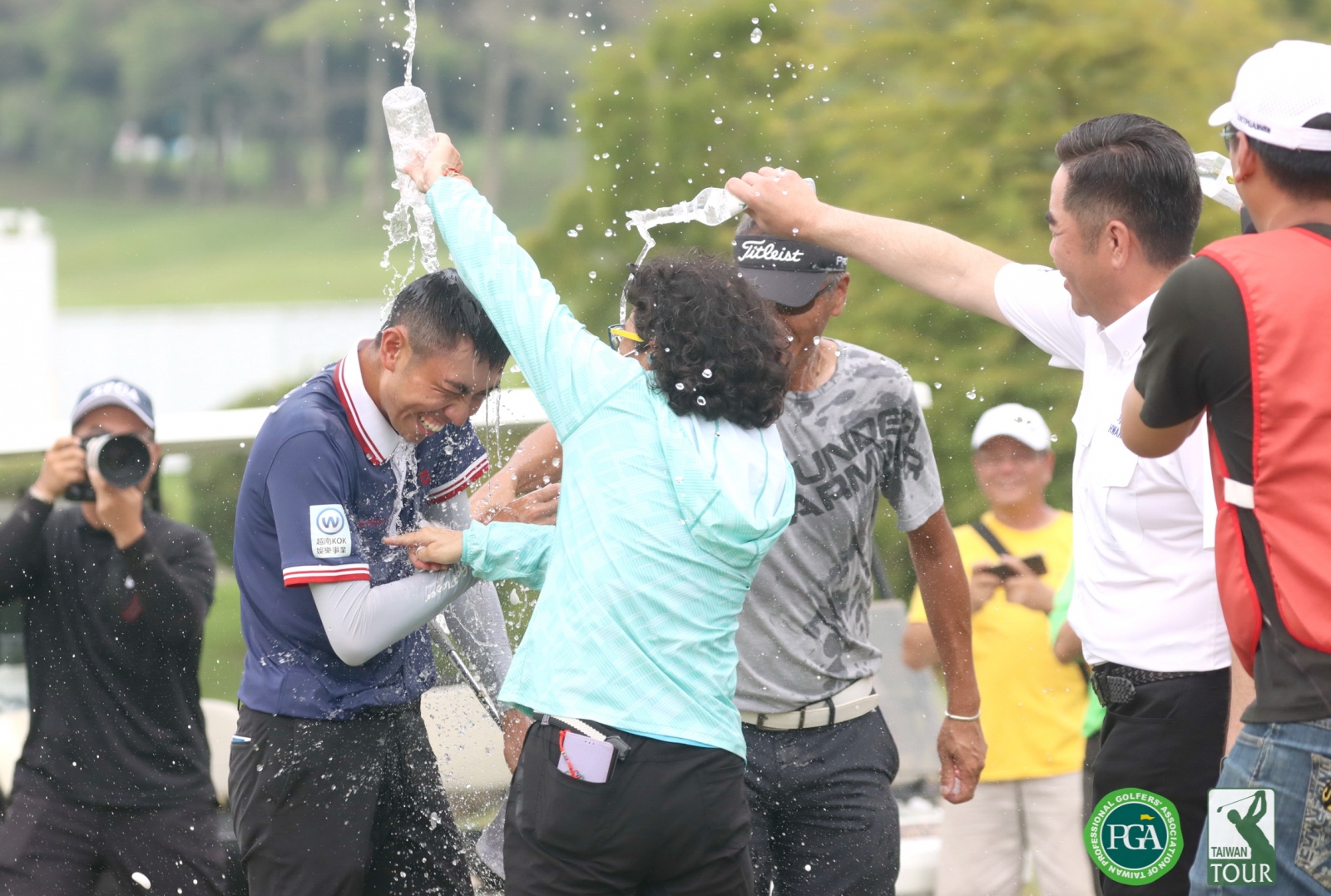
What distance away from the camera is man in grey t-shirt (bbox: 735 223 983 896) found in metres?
3.47

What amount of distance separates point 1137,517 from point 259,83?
175 ft

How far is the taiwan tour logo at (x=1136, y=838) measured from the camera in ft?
9.77

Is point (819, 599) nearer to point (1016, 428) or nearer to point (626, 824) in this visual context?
point (626, 824)

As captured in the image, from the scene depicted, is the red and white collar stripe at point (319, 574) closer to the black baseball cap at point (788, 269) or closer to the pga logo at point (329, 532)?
the pga logo at point (329, 532)

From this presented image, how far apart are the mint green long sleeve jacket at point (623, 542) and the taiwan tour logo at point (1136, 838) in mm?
888

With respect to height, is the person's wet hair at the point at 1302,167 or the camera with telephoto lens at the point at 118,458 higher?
the person's wet hair at the point at 1302,167

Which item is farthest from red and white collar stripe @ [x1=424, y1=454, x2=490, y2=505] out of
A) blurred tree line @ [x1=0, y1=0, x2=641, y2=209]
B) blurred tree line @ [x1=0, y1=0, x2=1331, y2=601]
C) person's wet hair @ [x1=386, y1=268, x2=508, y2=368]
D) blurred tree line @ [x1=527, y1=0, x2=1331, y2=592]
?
blurred tree line @ [x1=0, y1=0, x2=641, y2=209]

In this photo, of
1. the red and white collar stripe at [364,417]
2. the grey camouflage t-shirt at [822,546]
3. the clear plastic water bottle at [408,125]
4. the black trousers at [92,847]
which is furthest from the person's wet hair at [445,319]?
the black trousers at [92,847]

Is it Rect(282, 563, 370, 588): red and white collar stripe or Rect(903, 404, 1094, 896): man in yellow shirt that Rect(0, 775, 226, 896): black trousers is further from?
Rect(903, 404, 1094, 896): man in yellow shirt

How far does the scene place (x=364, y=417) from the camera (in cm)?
307

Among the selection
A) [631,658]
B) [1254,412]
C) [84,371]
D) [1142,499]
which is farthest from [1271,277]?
[84,371]

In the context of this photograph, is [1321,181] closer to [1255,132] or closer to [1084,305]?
[1255,132]

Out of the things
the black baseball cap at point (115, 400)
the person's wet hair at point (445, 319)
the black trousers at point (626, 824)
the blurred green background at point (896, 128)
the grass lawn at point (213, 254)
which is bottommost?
the black trousers at point (626, 824)

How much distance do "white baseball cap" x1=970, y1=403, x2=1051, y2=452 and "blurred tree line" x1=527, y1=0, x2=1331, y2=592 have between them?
4.97m
